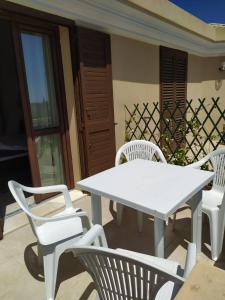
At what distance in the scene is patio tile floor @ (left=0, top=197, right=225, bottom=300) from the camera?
1647 millimetres

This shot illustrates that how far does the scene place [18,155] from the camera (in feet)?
13.3

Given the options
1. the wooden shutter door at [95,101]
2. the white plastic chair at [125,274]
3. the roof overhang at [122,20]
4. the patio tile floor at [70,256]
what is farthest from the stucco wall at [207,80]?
the white plastic chair at [125,274]

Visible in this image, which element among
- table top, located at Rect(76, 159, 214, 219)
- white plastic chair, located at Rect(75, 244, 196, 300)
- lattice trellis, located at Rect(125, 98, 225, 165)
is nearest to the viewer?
white plastic chair, located at Rect(75, 244, 196, 300)

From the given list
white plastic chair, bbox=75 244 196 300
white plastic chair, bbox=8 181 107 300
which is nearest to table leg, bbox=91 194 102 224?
white plastic chair, bbox=8 181 107 300

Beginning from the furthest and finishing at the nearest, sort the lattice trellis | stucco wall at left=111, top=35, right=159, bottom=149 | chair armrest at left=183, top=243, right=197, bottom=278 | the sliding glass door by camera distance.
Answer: stucco wall at left=111, top=35, right=159, bottom=149, the lattice trellis, the sliding glass door, chair armrest at left=183, top=243, right=197, bottom=278

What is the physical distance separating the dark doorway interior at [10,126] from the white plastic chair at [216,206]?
105 inches

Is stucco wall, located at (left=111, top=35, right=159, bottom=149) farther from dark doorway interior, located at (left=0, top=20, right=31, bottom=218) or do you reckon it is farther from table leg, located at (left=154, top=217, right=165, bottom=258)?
table leg, located at (left=154, top=217, right=165, bottom=258)

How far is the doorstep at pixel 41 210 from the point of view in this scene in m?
2.47

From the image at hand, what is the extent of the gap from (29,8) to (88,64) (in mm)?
882

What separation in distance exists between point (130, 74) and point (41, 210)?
8.37ft

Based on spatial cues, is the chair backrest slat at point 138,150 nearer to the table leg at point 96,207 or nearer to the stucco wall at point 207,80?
the table leg at point 96,207

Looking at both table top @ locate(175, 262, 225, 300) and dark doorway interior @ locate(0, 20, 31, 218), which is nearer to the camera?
table top @ locate(175, 262, 225, 300)

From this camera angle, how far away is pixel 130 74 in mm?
3904

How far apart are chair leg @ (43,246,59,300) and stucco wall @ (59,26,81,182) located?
1730mm
